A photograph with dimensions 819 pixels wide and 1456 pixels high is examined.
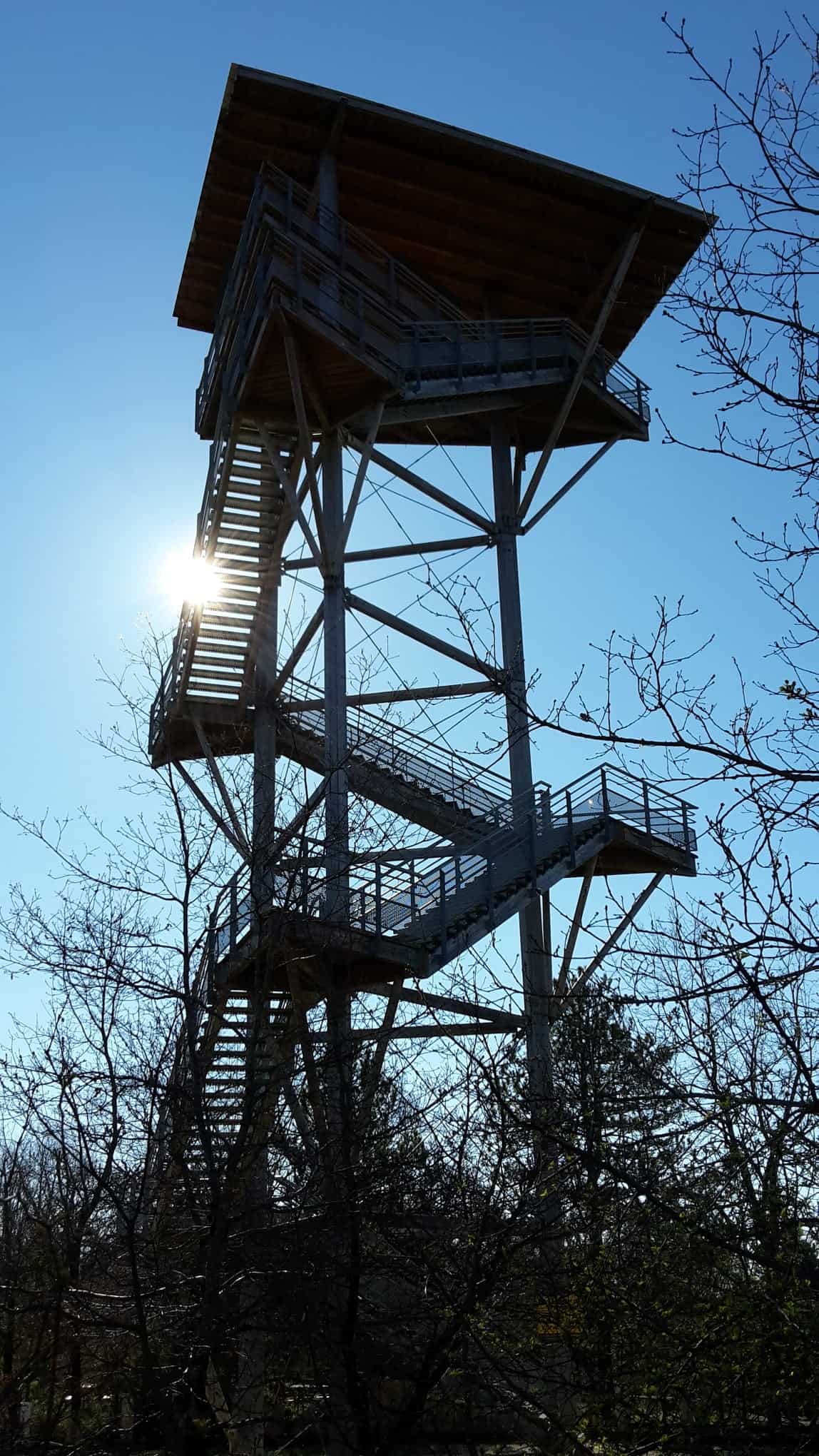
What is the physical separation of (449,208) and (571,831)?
10252 millimetres

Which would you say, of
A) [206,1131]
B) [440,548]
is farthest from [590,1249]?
[440,548]

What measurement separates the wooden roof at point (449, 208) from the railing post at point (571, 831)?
25.3 ft

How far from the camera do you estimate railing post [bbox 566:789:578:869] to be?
21.8m

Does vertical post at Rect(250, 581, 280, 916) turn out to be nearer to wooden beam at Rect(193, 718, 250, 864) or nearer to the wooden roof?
wooden beam at Rect(193, 718, 250, 864)

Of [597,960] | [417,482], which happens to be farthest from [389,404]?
[597,960]

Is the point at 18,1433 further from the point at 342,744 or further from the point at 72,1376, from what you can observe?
the point at 342,744

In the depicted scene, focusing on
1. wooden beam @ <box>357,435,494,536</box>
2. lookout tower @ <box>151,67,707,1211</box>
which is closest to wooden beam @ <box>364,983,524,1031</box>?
lookout tower @ <box>151,67,707,1211</box>

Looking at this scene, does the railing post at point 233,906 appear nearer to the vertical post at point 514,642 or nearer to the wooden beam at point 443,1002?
the wooden beam at point 443,1002

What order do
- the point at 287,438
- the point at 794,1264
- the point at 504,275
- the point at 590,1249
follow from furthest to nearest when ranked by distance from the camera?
1. the point at 504,275
2. the point at 287,438
3. the point at 590,1249
4. the point at 794,1264

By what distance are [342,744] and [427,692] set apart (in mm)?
2122

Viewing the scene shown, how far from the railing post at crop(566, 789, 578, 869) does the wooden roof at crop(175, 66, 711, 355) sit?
771cm

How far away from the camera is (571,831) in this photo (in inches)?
863

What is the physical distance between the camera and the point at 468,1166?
12062 mm

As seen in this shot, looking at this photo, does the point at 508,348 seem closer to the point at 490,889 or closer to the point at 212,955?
the point at 490,889
